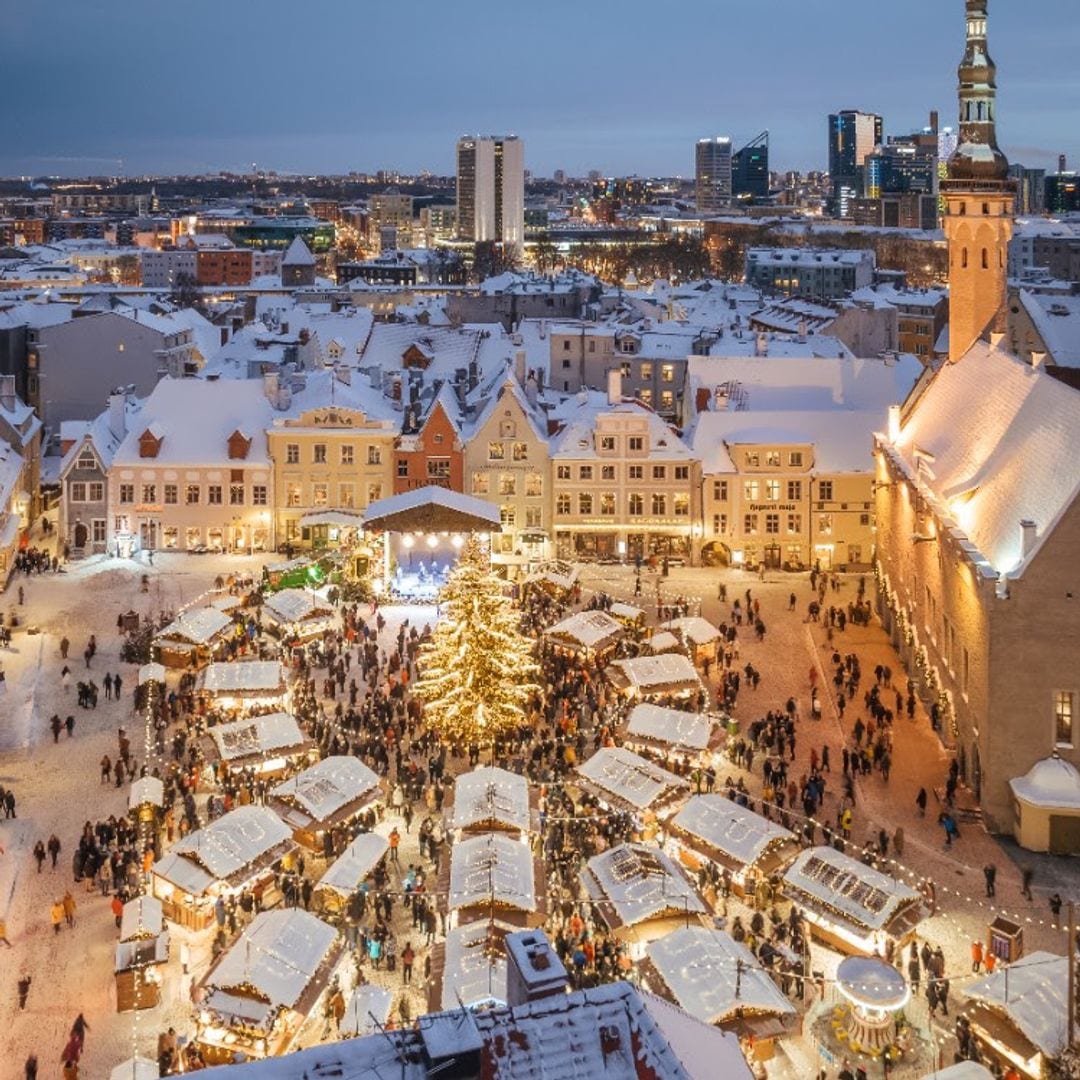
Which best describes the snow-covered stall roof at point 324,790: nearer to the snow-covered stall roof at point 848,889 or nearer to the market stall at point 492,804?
the market stall at point 492,804

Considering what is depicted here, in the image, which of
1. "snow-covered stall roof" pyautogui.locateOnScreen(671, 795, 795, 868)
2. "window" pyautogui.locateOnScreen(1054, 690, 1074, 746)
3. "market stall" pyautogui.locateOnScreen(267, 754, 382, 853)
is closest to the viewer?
"snow-covered stall roof" pyautogui.locateOnScreen(671, 795, 795, 868)

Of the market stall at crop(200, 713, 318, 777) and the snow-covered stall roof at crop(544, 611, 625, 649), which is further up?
the snow-covered stall roof at crop(544, 611, 625, 649)

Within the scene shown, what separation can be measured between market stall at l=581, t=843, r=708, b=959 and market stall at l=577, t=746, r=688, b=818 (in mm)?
3451

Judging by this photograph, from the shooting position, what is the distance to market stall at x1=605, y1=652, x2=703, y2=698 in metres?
41.5

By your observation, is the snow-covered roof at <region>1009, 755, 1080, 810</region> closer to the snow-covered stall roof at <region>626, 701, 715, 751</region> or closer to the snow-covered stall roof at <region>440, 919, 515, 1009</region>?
the snow-covered stall roof at <region>626, 701, 715, 751</region>

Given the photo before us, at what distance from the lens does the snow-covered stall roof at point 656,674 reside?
136 ft

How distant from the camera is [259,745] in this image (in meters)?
36.1

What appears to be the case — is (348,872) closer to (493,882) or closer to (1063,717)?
(493,882)

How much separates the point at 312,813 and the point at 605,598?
22.7m

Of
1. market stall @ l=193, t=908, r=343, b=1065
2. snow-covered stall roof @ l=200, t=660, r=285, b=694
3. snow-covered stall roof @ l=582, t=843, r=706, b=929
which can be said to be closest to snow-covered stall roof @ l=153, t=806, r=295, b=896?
market stall @ l=193, t=908, r=343, b=1065

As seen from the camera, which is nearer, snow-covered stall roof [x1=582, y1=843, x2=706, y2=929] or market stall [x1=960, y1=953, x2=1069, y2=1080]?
market stall [x1=960, y1=953, x2=1069, y2=1080]

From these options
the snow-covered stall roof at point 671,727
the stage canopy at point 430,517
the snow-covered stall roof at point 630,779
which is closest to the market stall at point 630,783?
the snow-covered stall roof at point 630,779

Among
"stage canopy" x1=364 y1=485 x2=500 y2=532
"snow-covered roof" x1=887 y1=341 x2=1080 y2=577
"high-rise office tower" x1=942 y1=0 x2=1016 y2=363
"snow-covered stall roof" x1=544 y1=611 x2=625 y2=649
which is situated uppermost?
"high-rise office tower" x1=942 y1=0 x2=1016 y2=363

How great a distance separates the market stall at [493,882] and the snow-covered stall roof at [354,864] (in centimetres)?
168
